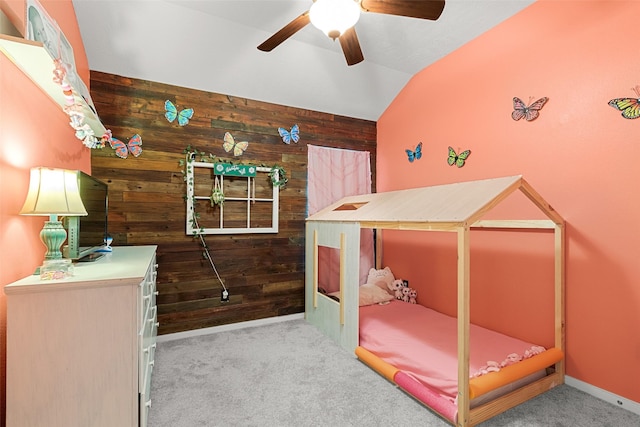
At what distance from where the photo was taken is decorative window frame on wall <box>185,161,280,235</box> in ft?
9.84

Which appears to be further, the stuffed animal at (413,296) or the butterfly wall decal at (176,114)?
the stuffed animal at (413,296)

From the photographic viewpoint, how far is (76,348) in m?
1.25

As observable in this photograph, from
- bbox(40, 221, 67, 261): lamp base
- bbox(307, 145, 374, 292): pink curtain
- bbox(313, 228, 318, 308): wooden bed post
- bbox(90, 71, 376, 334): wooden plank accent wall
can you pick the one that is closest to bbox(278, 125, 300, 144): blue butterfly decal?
bbox(90, 71, 376, 334): wooden plank accent wall

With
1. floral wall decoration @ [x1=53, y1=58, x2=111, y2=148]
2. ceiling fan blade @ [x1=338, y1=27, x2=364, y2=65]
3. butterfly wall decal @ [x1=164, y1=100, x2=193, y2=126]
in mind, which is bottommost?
floral wall decoration @ [x1=53, y1=58, x2=111, y2=148]

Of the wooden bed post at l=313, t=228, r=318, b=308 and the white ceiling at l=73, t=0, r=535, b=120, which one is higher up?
the white ceiling at l=73, t=0, r=535, b=120

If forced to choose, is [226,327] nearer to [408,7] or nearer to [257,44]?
[257,44]

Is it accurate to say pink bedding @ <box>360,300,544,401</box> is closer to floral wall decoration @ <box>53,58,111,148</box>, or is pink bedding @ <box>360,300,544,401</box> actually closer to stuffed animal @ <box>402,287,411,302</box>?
stuffed animal @ <box>402,287,411,302</box>

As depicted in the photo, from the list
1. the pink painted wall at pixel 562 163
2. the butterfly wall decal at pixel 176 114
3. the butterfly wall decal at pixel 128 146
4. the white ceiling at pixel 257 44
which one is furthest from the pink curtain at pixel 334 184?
the butterfly wall decal at pixel 128 146

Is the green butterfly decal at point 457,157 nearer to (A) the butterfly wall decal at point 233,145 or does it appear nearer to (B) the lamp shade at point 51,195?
(A) the butterfly wall decal at point 233,145

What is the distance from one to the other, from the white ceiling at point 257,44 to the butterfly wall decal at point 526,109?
0.76 metres

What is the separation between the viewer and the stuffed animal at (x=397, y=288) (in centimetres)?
352

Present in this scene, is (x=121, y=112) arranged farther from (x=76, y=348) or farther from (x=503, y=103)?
(x=503, y=103)

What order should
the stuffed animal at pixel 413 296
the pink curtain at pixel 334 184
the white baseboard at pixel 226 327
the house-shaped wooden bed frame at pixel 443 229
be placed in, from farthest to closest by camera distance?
the pink curtain at pixel 334 184 → the stuffed animal at pixel 413 296 → the white baseboard at pixel 226 327 → the house-shaped wooden bed frame at pixel 443 229

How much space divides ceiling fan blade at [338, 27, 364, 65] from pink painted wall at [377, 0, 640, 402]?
54.8 inches
